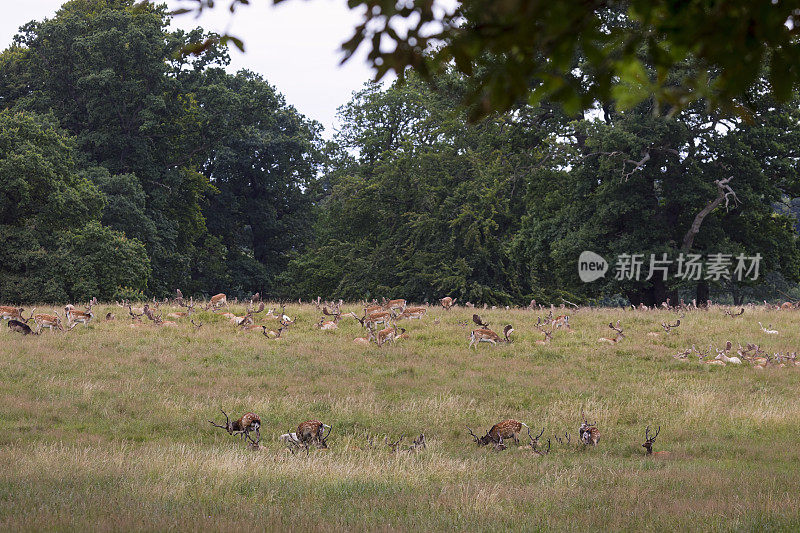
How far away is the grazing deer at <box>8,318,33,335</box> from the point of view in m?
20.4

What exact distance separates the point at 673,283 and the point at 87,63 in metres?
31.7

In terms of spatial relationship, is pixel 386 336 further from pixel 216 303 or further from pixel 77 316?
pixel 77 316

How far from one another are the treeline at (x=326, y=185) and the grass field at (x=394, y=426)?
9263 millimetres

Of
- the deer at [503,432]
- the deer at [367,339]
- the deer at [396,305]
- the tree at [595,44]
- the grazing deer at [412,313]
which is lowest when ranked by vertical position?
the deer at [503,432]

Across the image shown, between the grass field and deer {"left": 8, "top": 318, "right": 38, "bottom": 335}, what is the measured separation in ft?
1.34

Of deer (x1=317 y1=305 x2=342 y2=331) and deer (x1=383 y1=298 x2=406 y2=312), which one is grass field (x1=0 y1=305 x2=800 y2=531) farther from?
deer (x1=383 y1=298 x2=406 y2=312)

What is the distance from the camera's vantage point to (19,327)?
2050cm

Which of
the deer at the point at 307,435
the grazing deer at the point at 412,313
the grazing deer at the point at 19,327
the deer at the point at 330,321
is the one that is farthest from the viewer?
the grazing deer at the point at 412,313

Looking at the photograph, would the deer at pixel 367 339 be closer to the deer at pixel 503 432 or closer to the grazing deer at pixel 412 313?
the grazing deer at pixel 412 313

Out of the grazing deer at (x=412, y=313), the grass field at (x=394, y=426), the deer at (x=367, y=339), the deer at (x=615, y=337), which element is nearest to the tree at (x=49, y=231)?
the grass field at (x=394, y=426)

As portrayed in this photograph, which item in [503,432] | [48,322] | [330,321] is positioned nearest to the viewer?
[503,432]

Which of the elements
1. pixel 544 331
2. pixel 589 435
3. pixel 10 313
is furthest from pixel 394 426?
pixel 10 313

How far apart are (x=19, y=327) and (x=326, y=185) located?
39.7 meters

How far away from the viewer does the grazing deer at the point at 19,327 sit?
2041 cm
